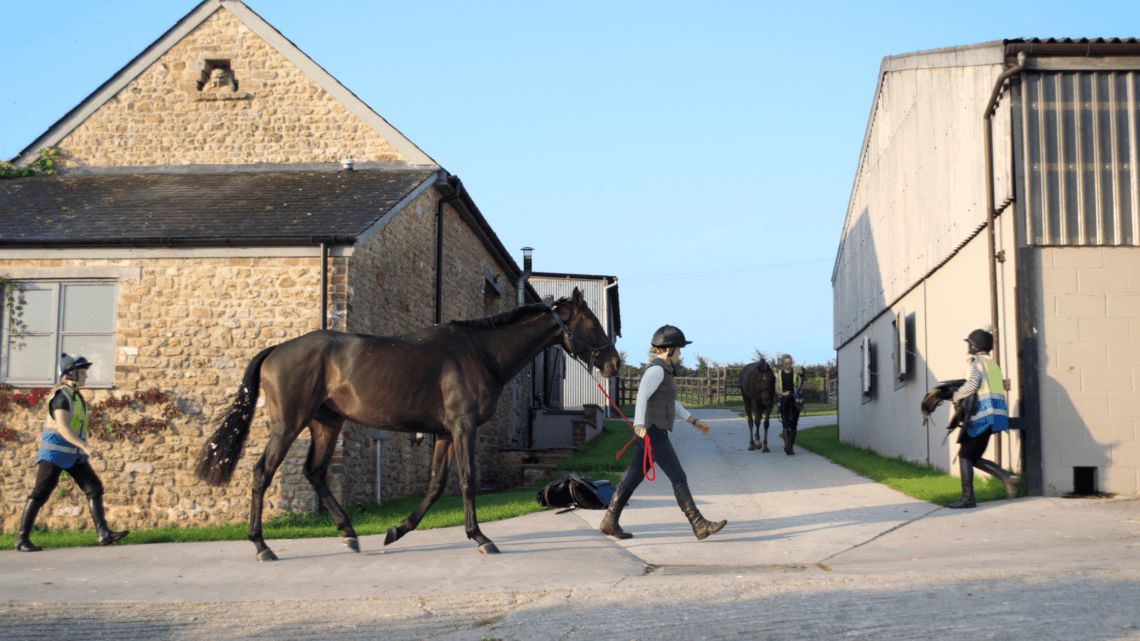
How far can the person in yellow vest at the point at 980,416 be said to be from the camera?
8672 millimetres

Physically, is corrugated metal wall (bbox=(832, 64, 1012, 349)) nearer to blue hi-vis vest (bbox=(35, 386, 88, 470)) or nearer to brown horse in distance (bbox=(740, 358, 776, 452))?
brown horse in distance (bbox=(740, 358, 776, 452))

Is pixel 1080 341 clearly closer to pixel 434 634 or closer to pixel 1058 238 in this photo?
pixel 1058 238

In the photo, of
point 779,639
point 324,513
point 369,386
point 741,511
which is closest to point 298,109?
point 324,513

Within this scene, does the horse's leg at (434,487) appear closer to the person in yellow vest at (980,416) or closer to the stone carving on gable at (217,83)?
the person in yellow vest at (980,416)

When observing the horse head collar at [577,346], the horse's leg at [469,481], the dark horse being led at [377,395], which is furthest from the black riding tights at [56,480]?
the horse head collar at [577,346]

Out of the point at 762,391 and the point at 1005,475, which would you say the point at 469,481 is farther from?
the point at 762,391

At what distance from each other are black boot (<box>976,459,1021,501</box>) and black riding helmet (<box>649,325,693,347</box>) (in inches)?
133

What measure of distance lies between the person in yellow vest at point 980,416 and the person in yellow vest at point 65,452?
8.38 metres

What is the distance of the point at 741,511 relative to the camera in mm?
9406

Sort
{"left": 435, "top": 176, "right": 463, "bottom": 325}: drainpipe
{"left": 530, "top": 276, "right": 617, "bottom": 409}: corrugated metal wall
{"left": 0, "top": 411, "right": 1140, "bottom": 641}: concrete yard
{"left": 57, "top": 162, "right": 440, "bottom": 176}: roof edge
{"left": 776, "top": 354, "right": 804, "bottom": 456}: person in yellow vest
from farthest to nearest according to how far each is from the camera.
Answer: {"left": 530, "top": 276, "right": 617, "bottom": 409}: corrugated metal wall → {"left": 776, "top": 354, "right": 804, "bottom": 456}: person in yellow vest → {"left": 57, "top": 162, "right": 440, "bottom": 176}: roof edge → {"left": 435, "top": 176, "right": 463, "bottom": 325}: drainpipe → {"left": 0, "top": 411, "right": 1140, "bottom": 641}: concrete yard

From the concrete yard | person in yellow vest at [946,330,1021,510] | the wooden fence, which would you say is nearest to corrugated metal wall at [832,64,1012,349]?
person in yellow vest at [946,330,1021,510]

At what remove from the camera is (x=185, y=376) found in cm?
1073

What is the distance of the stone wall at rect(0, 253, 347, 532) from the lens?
10.5 metres

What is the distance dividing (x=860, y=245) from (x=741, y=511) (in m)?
10.5
